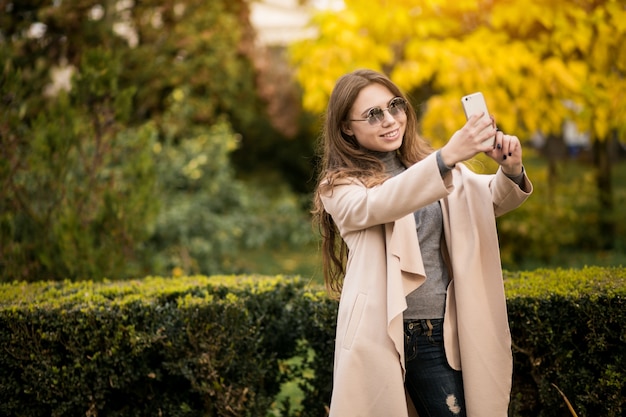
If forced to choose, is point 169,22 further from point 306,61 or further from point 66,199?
point 66,199

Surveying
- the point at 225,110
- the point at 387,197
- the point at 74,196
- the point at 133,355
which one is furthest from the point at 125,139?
the point at 387,197

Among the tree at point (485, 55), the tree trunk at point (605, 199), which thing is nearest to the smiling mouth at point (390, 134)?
the tree at point (485, 55)

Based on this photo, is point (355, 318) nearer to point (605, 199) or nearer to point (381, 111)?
point (381, 111)

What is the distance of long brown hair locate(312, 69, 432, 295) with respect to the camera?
2604 mm

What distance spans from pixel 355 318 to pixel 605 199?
8055mm

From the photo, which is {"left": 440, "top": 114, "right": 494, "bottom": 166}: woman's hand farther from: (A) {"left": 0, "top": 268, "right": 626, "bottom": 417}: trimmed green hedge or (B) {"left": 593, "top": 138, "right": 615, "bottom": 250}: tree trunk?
(B) {"left": 593, "top": 138, "right": 615, "bottom": 250}: tree trunk

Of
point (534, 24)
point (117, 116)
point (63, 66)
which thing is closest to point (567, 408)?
point (117, 116)

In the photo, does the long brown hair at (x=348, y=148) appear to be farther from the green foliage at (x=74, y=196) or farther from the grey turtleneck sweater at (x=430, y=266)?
the green foliage at (x=74, y=196)

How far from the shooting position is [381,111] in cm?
259

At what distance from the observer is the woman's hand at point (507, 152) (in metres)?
2.30

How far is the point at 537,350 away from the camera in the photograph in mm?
3443

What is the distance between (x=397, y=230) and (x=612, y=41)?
4.03m

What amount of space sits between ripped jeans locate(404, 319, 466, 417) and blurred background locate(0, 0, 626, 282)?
103 centimetres

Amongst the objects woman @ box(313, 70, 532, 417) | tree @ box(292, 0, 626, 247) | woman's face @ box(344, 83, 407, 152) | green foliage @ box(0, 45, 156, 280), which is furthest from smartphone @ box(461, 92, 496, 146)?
tree @ box(292, 0, 626, 247)
